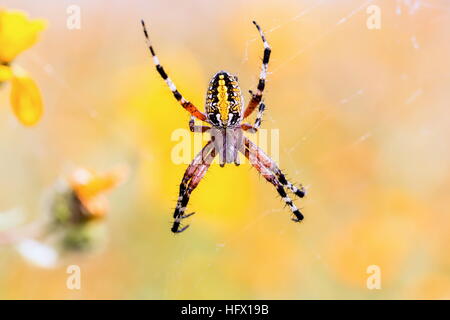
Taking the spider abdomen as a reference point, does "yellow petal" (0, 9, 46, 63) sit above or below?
below

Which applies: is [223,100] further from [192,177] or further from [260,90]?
[192,177]

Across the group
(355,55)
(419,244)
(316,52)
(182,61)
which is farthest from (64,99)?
(419,244)

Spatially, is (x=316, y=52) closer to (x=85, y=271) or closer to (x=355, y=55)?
(x=355, y=55)

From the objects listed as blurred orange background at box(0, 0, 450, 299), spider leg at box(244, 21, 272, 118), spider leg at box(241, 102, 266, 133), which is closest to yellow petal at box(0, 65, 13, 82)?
spider leg at box(244, 21, 272, 118)

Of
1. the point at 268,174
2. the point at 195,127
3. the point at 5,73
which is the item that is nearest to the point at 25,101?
the point at 5,73

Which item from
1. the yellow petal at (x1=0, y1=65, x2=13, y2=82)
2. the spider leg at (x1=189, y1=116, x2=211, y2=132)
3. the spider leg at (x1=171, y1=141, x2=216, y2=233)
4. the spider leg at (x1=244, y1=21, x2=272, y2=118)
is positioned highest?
the spider leg at (x1=244, y1=21, x2=272, y2=118)

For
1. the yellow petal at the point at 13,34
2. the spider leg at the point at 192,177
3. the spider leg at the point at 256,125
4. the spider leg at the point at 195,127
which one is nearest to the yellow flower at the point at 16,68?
the yellow petal at the point at 13,34

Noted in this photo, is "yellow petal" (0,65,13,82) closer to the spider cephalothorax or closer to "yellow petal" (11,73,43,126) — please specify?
"yellow petal" (11,73,43,126)

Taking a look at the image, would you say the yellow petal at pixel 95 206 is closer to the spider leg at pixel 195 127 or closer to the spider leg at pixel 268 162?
the spider leg at pixel 195 127
